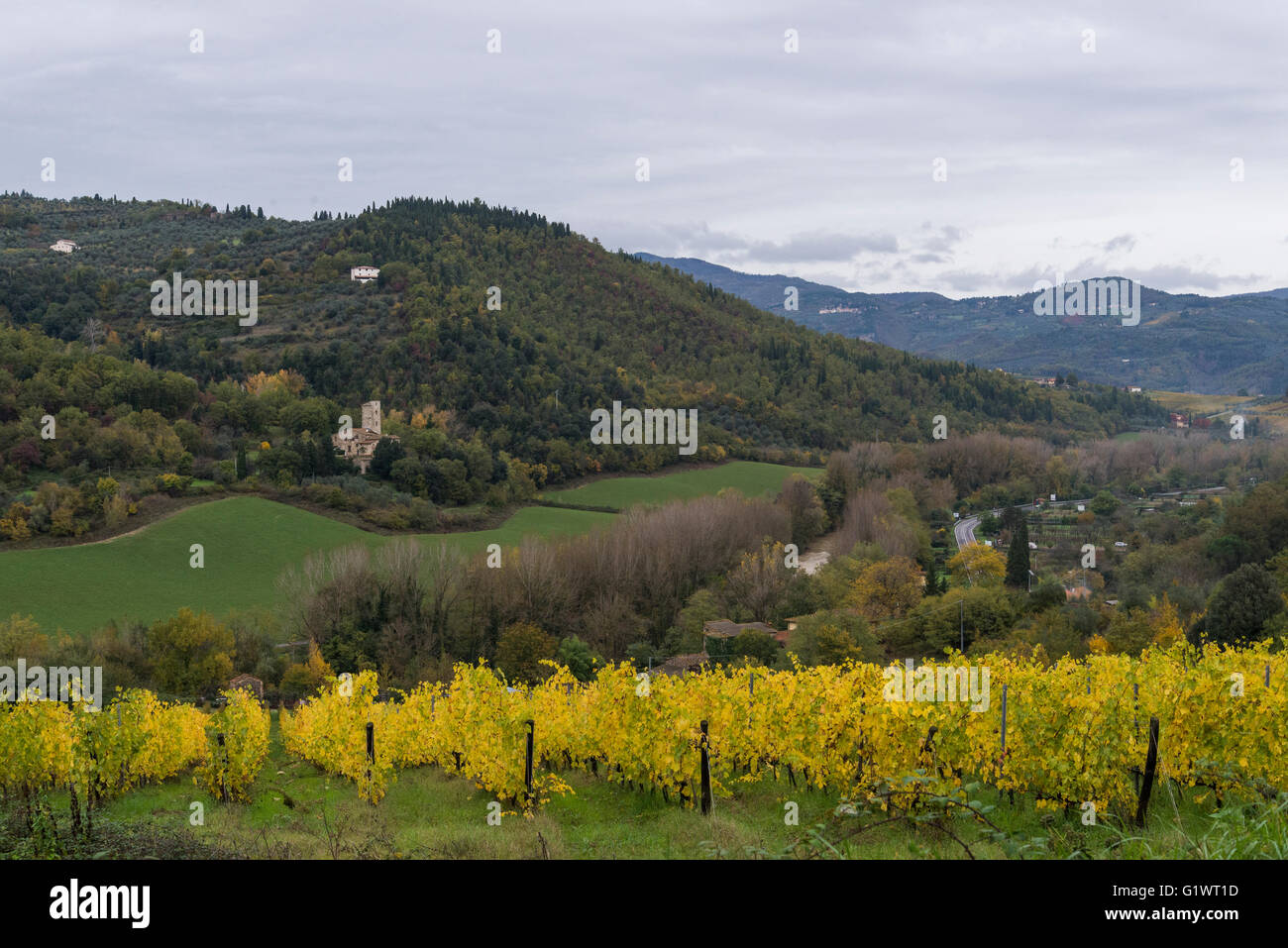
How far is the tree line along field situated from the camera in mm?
51312

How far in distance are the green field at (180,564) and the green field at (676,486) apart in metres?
15.7

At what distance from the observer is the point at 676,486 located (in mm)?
94438

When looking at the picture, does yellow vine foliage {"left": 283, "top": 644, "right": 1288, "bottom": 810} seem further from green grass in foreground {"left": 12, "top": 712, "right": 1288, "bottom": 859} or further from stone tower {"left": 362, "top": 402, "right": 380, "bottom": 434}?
stone tower {"left": 362, "top": 402, "right": 380, "bottom": 434}

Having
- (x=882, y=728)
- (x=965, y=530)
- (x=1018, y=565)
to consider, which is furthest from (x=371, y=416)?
(x=882, y=728)

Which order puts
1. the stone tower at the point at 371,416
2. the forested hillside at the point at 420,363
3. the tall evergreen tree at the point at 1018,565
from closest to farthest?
1. the tall evergreen tree at the point at 1018,565
2. the forested hillside at the point at 420,363
3. the stone tower at the point at 371,416

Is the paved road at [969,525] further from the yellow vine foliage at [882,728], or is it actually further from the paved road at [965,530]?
the yellow vine foliage at [882,728]

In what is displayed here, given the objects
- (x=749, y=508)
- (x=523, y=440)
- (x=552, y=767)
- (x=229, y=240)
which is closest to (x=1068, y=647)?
(x=552, y=767)

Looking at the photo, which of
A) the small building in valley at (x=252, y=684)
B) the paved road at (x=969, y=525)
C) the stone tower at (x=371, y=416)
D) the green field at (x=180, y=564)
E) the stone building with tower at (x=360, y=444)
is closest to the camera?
the small building in valley at (x=252, y=684)

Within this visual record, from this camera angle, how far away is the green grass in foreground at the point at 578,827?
8297 mm

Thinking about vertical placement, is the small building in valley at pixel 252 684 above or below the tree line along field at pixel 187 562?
below

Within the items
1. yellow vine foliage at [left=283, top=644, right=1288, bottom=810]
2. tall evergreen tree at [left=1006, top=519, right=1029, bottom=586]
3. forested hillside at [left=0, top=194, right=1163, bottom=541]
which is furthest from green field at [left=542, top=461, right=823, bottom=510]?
yellow vine foliage at [left=283, top=644, right=1288, bottom=810]

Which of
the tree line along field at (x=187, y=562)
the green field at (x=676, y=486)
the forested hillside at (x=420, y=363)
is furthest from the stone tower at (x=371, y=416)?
the tree line along field at (x=187, y=562)

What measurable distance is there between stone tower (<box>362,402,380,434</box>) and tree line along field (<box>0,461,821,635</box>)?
72.5ft
